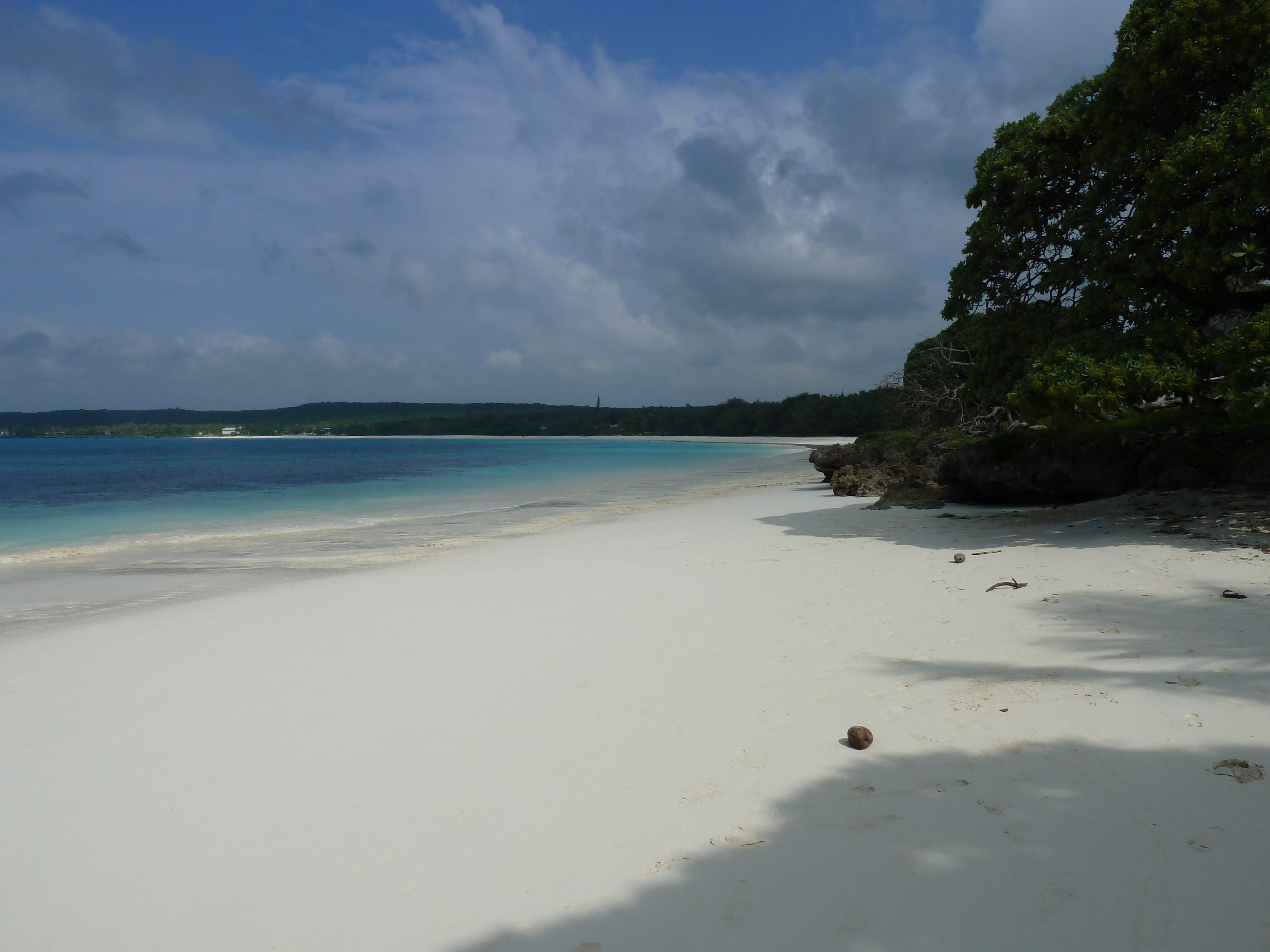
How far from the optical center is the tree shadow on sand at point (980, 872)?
2.18 m

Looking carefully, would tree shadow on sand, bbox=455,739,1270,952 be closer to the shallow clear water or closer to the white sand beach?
the white sand beach

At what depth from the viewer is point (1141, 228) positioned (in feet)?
26.6

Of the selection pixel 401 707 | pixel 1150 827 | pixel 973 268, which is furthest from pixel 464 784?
pixel 973 268

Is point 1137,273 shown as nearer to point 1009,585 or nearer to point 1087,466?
point 1087,466

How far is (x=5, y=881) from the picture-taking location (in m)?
2.86

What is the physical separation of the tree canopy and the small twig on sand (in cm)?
244

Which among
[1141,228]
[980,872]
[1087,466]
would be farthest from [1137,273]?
[980,872]

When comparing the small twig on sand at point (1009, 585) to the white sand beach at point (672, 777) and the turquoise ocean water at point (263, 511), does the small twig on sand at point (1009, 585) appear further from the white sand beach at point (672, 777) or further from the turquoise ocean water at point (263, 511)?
the turquoise ocean water at point (263, 511)

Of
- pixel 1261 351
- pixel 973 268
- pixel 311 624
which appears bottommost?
pixel 311 624

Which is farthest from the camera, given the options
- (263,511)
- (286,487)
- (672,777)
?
(286,487)

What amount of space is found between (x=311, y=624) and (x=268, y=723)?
2.47m

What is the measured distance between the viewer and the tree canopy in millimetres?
7113

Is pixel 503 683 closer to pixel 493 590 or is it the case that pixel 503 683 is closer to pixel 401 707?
pixel 401 707

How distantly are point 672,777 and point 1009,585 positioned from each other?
4.06 metres
